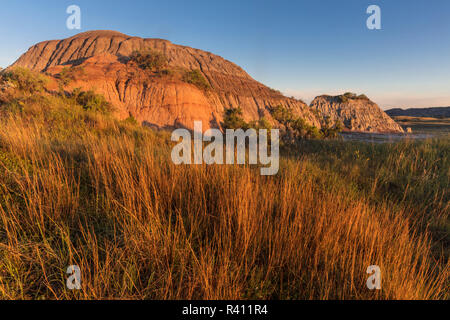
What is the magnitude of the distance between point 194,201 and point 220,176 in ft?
2.16

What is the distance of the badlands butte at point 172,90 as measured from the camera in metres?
17.7

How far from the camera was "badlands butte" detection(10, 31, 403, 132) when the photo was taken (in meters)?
17.7

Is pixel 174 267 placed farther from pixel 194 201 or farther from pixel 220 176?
pixel 220 176

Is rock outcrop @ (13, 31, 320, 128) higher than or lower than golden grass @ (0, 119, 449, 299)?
higher

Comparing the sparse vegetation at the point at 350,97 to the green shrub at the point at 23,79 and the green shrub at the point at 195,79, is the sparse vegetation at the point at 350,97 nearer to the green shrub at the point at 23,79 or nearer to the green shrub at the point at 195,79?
the green shrub at the point at 195,79

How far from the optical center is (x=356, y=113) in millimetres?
36656

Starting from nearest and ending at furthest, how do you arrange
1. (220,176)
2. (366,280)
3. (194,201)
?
(366,280)
(194,201)
(220,176)

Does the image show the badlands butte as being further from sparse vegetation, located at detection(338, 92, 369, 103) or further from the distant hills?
the distant hills

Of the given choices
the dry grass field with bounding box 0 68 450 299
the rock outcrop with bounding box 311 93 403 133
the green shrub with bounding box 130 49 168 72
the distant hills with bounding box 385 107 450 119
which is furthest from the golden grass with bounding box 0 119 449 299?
the distant hills with bounding box 385 107 450 119

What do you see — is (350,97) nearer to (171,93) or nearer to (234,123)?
(234,123)

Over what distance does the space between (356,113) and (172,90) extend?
34329mm

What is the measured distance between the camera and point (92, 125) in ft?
26.8

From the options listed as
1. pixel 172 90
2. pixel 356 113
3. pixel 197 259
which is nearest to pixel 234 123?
pixel 172 90

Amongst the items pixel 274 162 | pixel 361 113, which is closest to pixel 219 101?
pixel 274 162
